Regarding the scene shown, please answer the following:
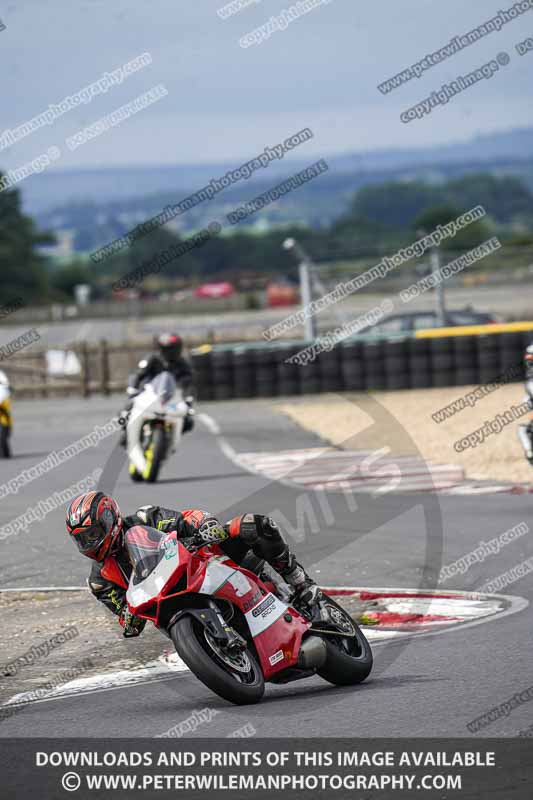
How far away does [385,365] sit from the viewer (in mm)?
26047

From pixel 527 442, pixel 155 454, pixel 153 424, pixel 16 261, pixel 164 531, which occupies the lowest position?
pixel 164 531

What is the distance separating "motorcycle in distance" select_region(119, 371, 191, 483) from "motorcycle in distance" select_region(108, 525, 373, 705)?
8.31 metres

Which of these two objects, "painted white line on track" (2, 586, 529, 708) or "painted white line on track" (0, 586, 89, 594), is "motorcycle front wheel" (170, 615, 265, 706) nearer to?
"painted white line on track" (2, 586, 529, 708)

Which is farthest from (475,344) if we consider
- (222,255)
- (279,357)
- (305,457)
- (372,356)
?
(222,255)

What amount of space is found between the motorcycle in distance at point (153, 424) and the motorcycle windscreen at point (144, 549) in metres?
8.44

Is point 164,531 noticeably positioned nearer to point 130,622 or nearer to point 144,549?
point 144,549

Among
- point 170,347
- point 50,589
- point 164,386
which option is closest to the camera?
point 50,589

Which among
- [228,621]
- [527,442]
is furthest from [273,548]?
[527,442]

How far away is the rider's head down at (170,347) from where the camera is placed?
15320mm

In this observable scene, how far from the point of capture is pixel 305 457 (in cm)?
1695

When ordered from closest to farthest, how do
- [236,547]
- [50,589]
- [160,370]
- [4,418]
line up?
[236,547] → [50,589] → [160,370] → [4,418]

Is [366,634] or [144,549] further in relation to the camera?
[366,634]

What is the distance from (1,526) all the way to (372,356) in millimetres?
14248

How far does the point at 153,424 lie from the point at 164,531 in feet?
27.6
